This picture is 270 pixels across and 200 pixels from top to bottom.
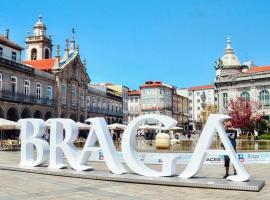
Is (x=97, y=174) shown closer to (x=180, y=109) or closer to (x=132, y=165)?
(x=132, y=165)

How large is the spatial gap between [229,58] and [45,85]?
37.4 meters

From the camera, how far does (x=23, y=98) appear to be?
42406mm

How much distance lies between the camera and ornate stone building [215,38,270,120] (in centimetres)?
5947

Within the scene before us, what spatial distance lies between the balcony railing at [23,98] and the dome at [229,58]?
3548cm

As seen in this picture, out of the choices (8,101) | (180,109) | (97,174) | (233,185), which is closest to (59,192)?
(97,174)

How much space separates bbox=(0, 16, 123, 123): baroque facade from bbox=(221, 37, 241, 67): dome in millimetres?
21526

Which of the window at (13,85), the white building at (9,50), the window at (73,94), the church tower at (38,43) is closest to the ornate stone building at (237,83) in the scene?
the window at (73,94)

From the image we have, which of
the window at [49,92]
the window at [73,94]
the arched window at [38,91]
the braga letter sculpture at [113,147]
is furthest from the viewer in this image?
the window at [73,94]

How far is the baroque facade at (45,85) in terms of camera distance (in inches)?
1606

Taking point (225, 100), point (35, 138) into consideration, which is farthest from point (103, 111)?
point (35, 138)

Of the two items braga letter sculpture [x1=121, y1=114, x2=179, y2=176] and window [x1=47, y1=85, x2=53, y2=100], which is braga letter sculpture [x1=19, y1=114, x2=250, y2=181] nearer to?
braga letter sculpture [x1=121, y1=114, x2=179, y2=176]

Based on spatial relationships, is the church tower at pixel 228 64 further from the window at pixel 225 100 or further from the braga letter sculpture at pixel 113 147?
the braga letter sculpture at pixel 113 147

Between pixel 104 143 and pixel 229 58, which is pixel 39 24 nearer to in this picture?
pixel 229 58

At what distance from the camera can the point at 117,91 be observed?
77.6m
